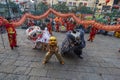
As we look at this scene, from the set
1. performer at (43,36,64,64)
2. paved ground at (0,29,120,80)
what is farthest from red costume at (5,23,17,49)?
performer at (43,36,64,64)

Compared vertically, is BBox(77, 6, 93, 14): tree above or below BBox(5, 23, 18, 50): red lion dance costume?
above

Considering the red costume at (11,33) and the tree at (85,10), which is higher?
the tree at (85,10)

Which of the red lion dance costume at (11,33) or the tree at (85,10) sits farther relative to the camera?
the tree at (85,10)

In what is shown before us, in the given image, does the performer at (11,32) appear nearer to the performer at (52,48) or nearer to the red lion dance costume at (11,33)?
the red lion dance costume at (11,33)

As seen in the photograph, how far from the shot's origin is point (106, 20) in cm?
1269

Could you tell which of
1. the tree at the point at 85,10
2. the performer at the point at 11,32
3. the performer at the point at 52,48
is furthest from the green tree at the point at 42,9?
the performer at the point at 52,48

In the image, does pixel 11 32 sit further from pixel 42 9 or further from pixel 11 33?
pixel 42 9

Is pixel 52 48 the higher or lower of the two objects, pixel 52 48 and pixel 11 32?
the lower

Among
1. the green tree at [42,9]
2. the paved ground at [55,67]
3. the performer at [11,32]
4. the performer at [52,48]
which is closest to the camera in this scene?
the paved ground at [55,67]

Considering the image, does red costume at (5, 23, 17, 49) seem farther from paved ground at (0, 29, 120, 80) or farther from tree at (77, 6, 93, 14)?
tree at (77, 6, 93, 14)

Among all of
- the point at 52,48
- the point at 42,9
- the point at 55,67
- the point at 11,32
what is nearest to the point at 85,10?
the point at 42,9

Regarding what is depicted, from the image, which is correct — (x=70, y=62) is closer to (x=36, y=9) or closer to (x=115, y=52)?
(x=115, y=52)

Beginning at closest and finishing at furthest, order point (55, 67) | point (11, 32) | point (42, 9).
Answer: point (55, 67)
point (11, 32)
point (42, 9)

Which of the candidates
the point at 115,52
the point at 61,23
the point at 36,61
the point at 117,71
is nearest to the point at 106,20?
the point at 61,23
